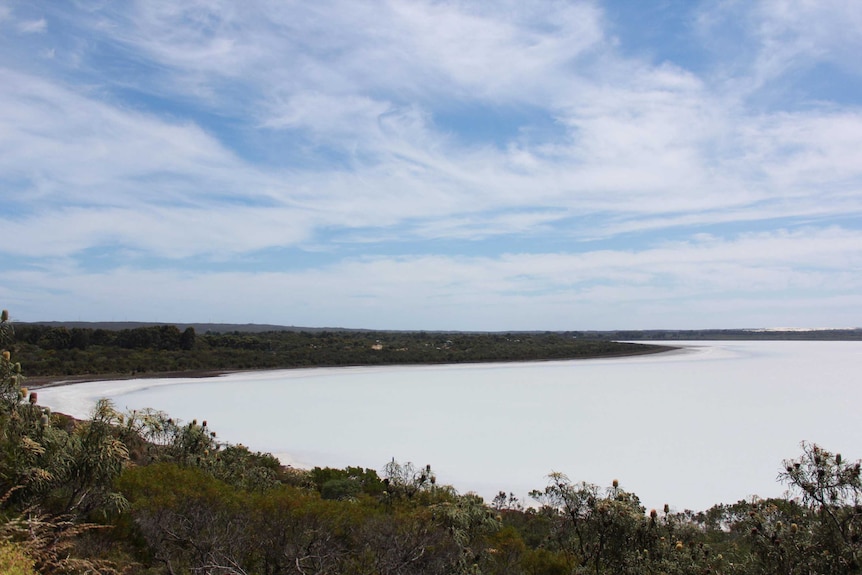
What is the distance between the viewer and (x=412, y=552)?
605cm

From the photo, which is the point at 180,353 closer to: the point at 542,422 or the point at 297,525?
the point at 542,422

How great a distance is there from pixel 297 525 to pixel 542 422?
15.1m

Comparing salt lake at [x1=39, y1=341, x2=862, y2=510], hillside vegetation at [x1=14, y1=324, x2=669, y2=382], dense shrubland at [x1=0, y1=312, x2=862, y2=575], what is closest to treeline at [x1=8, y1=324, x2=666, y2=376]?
hillside vegetation at [x1=14, y1=324, x2=669, y2=382]

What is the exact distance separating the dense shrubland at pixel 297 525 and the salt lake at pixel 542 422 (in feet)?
20.5

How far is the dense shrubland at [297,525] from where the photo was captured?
497 centimetres

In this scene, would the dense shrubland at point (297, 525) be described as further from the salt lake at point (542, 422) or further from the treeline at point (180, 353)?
the treeline at point (180, 353)

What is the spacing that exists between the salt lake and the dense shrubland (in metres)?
6.26

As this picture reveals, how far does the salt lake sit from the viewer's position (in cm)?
1415

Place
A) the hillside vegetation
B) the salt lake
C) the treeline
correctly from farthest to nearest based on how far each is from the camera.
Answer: the treeline
the hillside vegetation
the salt lake

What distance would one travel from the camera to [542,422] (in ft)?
67.9

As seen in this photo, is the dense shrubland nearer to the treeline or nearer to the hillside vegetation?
the hillside vegetation

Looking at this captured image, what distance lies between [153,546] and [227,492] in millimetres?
1155

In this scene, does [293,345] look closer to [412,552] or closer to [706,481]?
[706,481]

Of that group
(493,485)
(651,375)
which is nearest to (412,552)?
(493,485)
